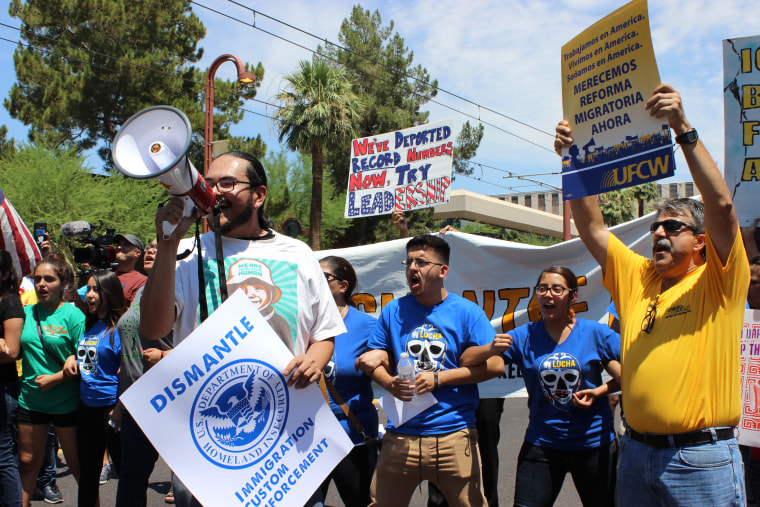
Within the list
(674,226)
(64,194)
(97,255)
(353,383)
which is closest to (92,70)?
(64,194)

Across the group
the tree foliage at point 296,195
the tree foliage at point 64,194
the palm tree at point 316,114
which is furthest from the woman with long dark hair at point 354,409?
the tree foliage at point 296,195

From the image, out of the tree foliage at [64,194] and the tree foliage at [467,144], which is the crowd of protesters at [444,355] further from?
the tree foliage at [467,144]

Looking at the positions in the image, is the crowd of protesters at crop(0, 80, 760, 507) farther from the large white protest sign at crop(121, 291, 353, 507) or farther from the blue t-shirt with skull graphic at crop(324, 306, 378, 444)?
the large white protest sign at crop(121, 291, 353, 507)

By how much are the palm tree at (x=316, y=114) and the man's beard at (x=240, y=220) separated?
19.7 meters

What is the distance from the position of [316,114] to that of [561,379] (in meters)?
19.5

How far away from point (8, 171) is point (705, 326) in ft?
69.3

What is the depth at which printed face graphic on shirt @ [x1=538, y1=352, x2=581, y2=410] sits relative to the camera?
3.68 m

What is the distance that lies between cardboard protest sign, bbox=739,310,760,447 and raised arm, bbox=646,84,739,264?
1649 millimetres

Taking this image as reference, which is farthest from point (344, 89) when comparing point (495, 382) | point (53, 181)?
point (495, 382)

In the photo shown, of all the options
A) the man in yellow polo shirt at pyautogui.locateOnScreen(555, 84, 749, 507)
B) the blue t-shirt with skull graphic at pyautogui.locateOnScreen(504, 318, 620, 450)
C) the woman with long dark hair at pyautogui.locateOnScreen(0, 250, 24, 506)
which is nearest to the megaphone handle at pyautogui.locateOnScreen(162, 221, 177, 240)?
the man in yellow polo shirt at pyautogui.locateOnScreen(555, 84, 749, 507)

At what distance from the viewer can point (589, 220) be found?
10.5 feet

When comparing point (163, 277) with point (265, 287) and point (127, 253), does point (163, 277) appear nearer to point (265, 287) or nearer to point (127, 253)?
A: point (265, 287)

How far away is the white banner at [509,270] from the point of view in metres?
5.49

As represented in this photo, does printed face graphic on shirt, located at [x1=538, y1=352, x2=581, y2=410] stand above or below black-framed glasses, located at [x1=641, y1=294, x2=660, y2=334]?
below
